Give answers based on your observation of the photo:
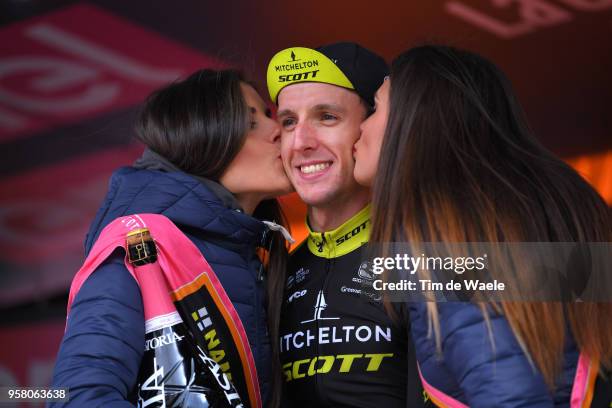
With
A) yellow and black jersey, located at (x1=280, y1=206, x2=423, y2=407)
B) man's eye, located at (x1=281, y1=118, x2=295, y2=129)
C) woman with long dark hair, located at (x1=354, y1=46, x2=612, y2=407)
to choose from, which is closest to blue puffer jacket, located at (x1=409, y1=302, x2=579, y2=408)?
woman with long dark hair, located at (x1=354, y1=46, x2=612, y2=407)

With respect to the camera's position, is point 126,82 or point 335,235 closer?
point 335,235

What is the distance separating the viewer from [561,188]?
4.90 ft

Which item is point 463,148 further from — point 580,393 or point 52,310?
point 52,310

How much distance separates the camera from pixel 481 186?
4.79 ft

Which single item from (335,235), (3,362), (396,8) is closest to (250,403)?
(335,235)

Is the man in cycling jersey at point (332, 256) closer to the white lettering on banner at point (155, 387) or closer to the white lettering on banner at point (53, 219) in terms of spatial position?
the white lettering on banner at point (155, 387)

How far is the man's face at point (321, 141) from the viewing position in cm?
225

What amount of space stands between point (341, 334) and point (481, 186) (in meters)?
0.69

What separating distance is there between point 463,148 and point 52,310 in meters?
3.10

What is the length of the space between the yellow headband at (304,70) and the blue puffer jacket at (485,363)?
0.99m

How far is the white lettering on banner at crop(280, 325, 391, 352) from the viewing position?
199 cm

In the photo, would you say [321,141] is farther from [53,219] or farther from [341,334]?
[53,219]

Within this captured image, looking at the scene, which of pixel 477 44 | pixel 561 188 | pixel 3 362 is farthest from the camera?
Answer: pixel 477 44

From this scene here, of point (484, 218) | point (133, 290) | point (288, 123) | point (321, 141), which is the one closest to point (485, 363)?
point (484, 218)
